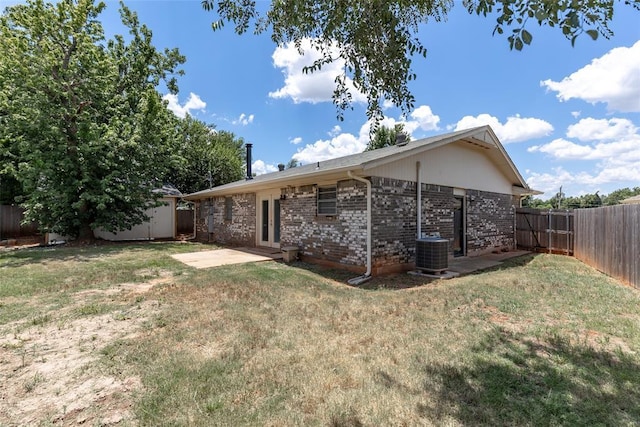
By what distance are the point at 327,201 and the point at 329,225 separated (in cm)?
68

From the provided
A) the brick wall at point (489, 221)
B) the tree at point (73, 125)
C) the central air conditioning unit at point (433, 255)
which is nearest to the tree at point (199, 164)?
the tree at point (73, 125)

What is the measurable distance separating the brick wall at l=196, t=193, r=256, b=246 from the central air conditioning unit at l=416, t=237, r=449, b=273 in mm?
6852

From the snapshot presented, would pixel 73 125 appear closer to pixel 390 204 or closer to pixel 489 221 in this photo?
pixel 390 204

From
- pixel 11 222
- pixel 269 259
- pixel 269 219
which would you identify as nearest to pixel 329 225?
pixel 269 259

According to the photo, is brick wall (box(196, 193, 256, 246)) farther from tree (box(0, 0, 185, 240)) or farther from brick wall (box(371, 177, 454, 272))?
brick wall (box(371, 177, 454, 272))

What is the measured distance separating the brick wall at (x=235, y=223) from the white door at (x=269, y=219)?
0.37m

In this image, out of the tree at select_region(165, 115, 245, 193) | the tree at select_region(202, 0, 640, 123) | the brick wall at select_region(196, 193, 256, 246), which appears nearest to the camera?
A: the tree at select_region(202, 0, 640, 123)

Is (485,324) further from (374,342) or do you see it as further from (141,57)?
(141,57)

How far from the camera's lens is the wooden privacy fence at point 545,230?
11141mm

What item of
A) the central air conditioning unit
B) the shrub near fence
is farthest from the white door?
the shrub near fence

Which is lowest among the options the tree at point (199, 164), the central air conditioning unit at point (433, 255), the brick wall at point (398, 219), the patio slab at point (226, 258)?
the patio slab at point (226, 258)

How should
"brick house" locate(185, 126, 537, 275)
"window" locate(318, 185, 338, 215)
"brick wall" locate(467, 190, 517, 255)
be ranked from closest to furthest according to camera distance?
"brick house" locate(185, 126, 537, 275), "window" locate(318, 185, 338, 215), "brick wall" locate(467, 190, 517, 255)

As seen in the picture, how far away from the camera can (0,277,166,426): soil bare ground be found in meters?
2.28

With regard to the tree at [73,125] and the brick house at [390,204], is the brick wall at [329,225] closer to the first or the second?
the brick house at [390,204]
